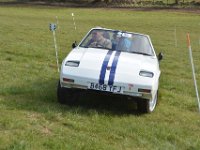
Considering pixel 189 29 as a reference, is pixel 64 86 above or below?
above

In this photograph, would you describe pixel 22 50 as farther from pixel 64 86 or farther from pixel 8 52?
pixel 64 86

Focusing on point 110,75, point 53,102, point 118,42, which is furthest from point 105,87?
point 118,42

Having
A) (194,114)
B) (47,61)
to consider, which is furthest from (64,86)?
(47,61)

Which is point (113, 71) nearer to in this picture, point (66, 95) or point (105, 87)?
point (105, 87)

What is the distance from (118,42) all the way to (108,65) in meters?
1.53

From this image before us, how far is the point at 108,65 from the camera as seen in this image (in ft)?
Result: 27.3

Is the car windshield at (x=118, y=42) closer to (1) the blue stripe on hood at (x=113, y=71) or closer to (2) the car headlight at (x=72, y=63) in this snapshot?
(1) the blue stripe on hood at (x=113, y=71)

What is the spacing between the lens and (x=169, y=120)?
330 inches

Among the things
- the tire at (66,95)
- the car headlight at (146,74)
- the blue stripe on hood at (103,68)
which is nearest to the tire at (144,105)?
the car headlight at (146,74)

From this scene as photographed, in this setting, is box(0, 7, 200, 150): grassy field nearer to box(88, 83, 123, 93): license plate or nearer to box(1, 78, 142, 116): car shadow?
box(1, 78, 142, 116): car shadow

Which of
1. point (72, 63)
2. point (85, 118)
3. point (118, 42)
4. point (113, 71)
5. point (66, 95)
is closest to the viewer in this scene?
point (85, 118)

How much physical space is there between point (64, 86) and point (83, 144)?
6.67ft

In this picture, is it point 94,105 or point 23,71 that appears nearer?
point 94,105

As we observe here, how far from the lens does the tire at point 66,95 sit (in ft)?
28.1
